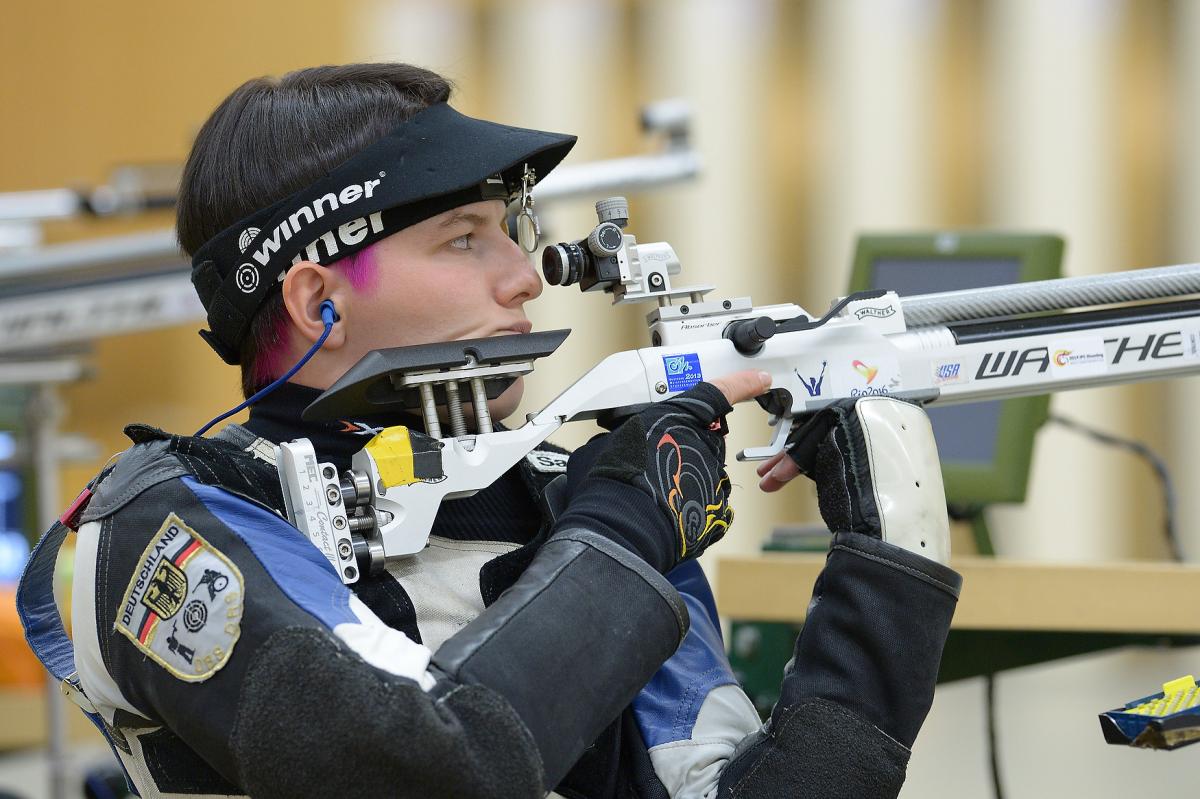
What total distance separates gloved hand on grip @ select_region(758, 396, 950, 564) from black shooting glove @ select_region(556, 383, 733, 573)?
9 cm

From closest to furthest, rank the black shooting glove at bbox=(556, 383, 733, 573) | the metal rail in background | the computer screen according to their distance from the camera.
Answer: the black shooting glove at bbox=(556, 383, 733, 573) < the computer screen < the metal rail in background

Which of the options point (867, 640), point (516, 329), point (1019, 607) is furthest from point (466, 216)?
point (1019, 607)

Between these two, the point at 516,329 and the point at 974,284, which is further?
the point at 974,284

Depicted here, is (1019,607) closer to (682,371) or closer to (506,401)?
(682,371)

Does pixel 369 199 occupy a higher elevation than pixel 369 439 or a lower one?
higher

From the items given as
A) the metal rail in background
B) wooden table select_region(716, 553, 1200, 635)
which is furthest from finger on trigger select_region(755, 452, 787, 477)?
the metal rail in background

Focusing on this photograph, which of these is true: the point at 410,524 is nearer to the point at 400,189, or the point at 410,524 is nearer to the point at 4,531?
the point at 400,189

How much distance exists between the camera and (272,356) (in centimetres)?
115

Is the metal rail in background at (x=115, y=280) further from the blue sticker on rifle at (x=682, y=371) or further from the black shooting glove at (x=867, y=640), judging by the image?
the black shooting glove at (x=867, y=640)

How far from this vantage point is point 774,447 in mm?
1134

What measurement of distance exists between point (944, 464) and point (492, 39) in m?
2.51

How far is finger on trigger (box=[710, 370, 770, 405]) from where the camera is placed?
3.62 feet

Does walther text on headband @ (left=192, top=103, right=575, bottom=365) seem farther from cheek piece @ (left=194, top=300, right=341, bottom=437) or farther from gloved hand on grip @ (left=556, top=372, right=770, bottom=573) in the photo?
gloved hand on grip @ (left=556, top=372, right=770, bottom=573)

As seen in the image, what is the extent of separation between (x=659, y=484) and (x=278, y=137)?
0.45 meters
